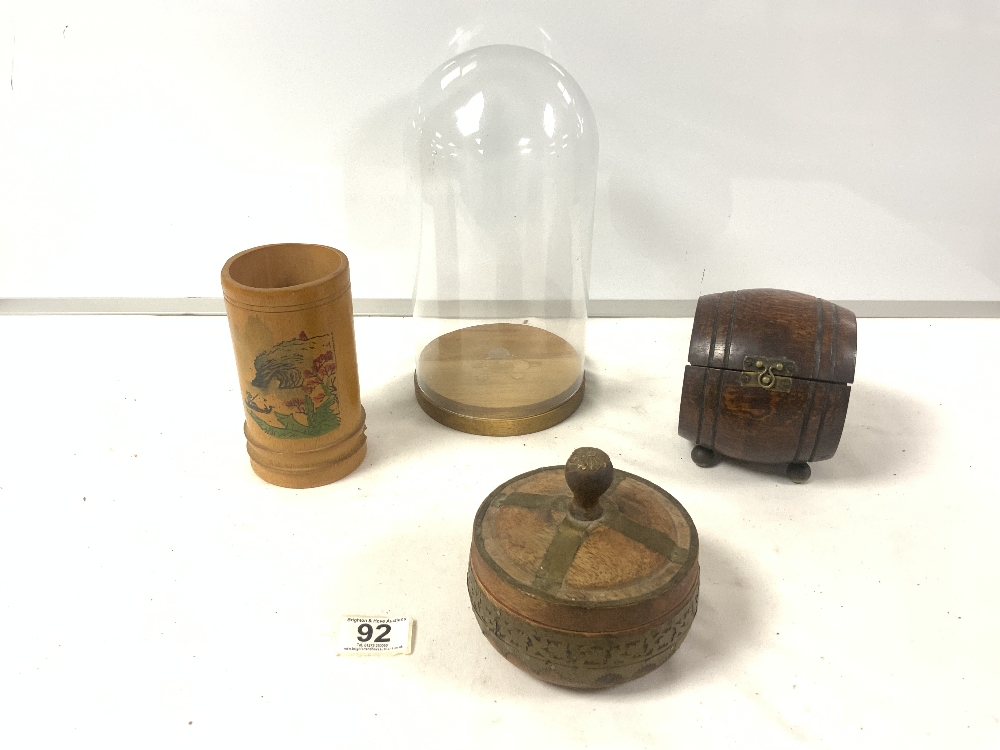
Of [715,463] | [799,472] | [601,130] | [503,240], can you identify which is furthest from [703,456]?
[601,130]

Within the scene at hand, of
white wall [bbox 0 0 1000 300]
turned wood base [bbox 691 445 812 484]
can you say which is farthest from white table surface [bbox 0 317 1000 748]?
white wall [bbox 0 0 1000 300]

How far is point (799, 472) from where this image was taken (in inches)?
51.2

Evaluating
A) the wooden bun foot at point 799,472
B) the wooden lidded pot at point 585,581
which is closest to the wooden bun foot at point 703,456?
the wooden bun foot at point 799,472

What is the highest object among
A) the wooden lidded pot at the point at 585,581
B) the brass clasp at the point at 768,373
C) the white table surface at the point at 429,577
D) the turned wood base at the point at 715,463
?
the brass clasp at the point at 768,373

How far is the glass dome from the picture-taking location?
1456 mm

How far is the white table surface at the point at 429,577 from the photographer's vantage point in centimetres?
95

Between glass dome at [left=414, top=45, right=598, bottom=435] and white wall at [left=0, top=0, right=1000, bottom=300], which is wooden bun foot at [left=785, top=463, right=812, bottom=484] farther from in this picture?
white wall at [left=0, top=0, right=1000, bottom=300]

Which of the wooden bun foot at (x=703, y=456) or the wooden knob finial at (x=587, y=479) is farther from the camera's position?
the wooden bun foot at (x=703, y=456)

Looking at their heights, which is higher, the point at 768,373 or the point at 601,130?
the point at 601,130

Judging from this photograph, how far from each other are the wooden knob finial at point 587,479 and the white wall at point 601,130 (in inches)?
33.3

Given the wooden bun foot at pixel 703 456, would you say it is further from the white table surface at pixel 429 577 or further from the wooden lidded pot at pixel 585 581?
the wooden lidded pot at pixel 585 581

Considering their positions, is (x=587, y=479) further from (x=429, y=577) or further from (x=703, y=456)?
(x=703, y=456)

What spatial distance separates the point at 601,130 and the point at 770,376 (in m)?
0.71

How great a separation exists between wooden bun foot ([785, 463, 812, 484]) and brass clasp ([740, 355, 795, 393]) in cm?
18
